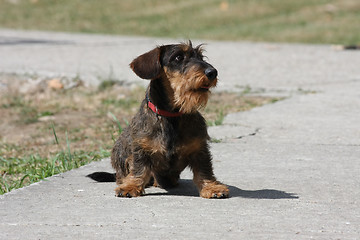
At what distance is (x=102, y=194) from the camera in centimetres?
463

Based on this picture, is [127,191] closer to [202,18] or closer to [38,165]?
[38,165]

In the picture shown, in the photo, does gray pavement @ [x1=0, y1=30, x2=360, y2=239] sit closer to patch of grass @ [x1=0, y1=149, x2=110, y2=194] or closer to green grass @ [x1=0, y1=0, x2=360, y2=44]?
patch of grass @ [x1=0, y1=149, x2=110, y2=194]

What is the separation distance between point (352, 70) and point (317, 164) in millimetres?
6260

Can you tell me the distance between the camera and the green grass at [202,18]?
1841 cm

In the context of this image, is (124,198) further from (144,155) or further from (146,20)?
(146,20)

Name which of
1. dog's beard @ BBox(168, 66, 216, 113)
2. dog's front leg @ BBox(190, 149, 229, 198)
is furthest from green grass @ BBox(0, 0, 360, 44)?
dog's beard @ BBox(168, 66, 216, 113)

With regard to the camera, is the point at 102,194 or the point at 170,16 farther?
the point at 170,16

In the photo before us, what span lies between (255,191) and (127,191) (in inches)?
35.5

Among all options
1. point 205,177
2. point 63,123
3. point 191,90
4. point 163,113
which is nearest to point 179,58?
point 191,90

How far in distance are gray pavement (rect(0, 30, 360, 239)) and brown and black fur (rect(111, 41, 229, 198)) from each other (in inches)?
6.6

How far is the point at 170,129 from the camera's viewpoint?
14.8 feet

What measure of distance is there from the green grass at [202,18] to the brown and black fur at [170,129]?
12.7m

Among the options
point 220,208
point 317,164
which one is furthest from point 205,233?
point 317,164

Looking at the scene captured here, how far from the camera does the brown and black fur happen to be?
176 inches
